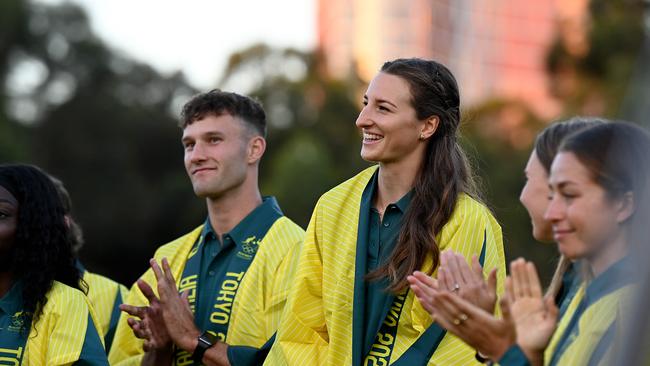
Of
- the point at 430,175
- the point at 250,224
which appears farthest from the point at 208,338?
the point at 430,175

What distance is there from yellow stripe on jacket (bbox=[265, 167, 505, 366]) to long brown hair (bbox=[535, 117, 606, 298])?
0.61m

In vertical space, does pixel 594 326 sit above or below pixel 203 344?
above

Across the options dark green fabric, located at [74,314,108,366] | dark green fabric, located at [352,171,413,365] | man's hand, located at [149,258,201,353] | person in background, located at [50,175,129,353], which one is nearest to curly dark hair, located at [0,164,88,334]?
dark green fabric, located at [74,314,108,366]

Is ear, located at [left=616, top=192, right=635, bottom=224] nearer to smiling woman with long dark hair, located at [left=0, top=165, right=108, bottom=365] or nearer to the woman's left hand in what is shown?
the woman's left hand

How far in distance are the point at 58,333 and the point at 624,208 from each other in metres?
2.74

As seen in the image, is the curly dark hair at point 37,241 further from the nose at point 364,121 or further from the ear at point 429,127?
the ear at point 429,127

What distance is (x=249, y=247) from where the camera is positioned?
20.5ft

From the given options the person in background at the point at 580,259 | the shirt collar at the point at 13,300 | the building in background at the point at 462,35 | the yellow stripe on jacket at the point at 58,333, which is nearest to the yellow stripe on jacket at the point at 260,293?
the yellow stripe on jacket at the point at 58,333

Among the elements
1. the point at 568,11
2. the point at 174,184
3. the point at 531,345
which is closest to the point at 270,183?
the point at 174,184

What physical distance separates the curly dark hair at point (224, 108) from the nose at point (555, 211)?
308 cm

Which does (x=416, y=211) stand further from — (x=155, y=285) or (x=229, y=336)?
(x=155, y=285)

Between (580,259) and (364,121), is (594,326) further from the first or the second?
(364,121)

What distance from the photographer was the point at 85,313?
5.45 m

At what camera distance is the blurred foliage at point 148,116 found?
3412 cm
